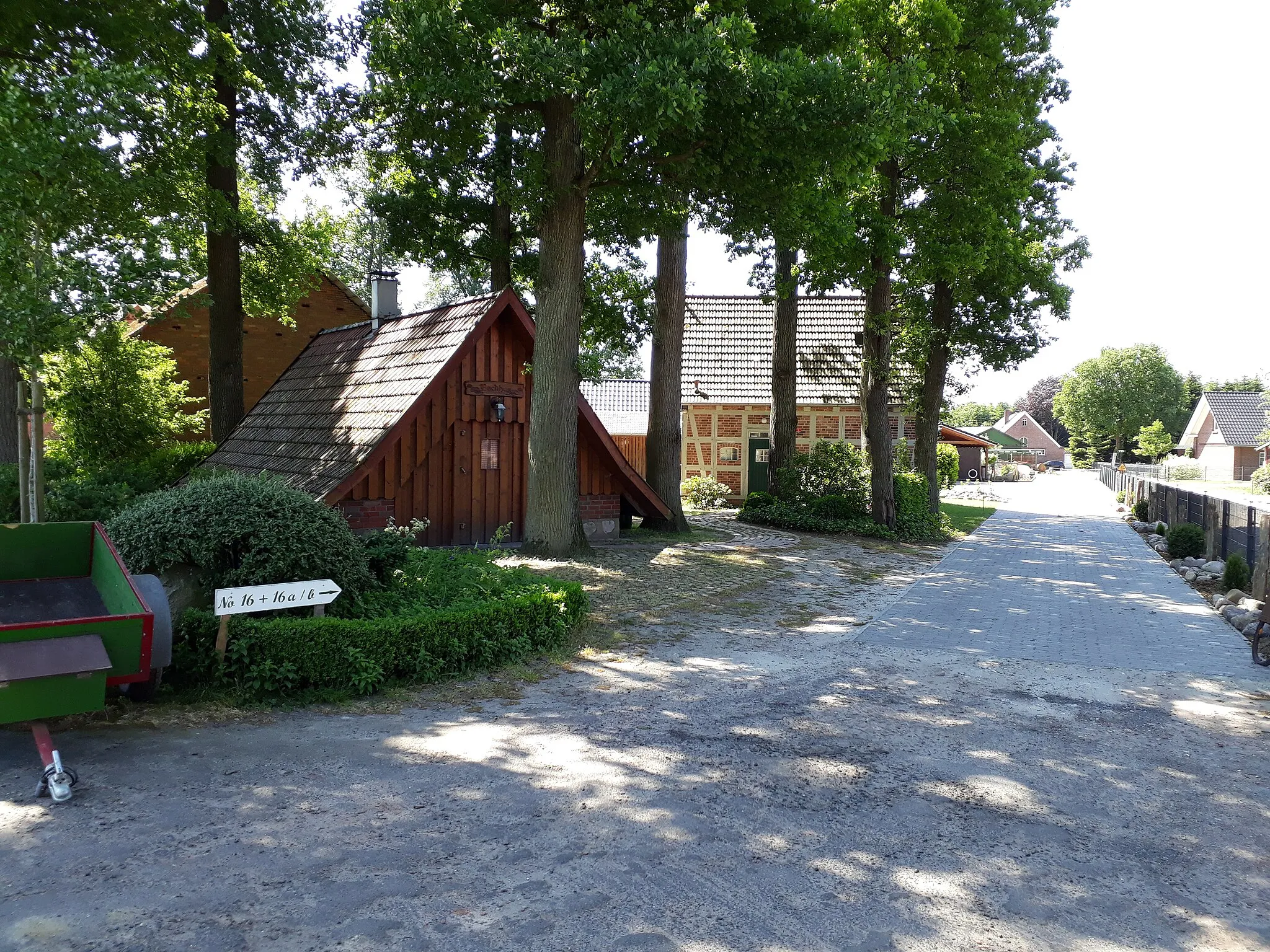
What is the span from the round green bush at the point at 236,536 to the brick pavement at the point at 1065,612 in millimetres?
5726

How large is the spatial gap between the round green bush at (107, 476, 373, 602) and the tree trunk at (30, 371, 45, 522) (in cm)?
159

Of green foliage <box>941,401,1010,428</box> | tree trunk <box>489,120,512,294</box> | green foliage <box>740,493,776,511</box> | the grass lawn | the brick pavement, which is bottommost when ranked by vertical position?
the brick pavement

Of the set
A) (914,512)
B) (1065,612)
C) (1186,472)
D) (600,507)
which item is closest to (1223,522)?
(1065,612)

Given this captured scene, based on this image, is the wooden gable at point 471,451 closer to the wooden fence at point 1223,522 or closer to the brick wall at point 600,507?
the brick wall at point 600,507

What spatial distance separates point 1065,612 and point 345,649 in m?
9.19

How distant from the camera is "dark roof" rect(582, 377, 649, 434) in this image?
37.7 metres

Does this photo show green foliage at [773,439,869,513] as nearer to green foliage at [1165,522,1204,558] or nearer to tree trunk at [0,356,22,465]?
green foliage at [1165,522,1204,558]

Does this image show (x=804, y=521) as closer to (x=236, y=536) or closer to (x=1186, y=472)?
(x=236, y=536)

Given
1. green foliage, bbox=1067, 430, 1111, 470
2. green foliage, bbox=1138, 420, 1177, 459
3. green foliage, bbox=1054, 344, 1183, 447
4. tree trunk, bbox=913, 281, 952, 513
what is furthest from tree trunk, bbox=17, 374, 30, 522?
green foliage, bbox=1067, 430, 1111, 470

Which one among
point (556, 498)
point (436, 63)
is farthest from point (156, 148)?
point (556, 498)

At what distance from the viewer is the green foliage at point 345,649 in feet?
22.9

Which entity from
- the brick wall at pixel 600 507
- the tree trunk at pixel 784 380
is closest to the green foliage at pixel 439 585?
the brick wall at pixel 600 507

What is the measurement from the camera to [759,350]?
29.5 m

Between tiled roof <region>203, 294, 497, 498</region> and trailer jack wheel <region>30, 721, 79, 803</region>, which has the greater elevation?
tiled roof <region>203, 294, 497, 498</region>
